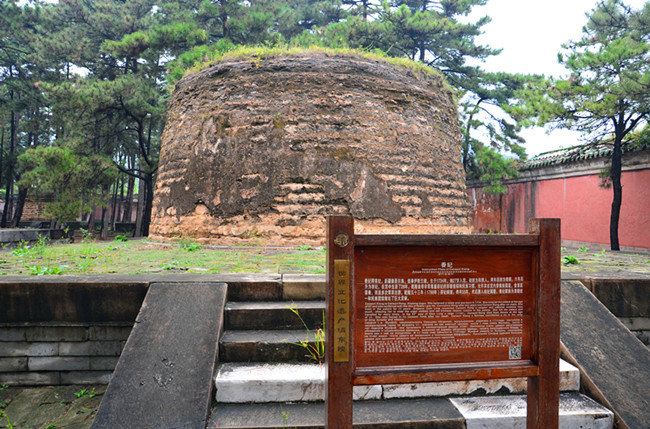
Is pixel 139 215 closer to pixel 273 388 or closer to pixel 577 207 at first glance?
pixel 577 207

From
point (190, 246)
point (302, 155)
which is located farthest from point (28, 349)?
point (302, 155)

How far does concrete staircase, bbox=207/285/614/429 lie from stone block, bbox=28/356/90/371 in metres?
1.03

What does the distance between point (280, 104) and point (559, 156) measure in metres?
11.5

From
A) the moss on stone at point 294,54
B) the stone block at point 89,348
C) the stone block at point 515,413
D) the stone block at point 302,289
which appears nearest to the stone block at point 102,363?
the stone block at point 89,348

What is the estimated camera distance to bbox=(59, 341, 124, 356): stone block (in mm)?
3141

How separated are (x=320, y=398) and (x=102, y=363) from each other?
1581 millimetres

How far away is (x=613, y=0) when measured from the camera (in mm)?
14797

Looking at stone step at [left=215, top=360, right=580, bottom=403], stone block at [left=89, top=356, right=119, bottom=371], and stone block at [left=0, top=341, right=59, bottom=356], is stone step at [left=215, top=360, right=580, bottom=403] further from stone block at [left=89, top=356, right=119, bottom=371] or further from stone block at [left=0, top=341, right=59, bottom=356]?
stone block at [left=0, top=341, right=59, bottom=356]

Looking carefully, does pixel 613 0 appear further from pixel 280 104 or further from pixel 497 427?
pixel 497 427

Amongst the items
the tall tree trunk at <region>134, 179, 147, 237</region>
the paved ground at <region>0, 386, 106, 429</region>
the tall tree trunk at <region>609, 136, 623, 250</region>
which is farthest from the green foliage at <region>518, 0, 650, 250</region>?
the tall tree trunk at <region>134, 179, 147, 237</region>

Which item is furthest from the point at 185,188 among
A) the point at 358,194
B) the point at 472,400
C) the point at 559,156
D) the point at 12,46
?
the point at 12,46

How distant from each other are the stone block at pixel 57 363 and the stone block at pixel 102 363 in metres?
0.03

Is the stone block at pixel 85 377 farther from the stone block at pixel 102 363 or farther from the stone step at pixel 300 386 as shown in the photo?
the stone step at pixel 300 386

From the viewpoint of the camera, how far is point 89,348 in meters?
3.15
